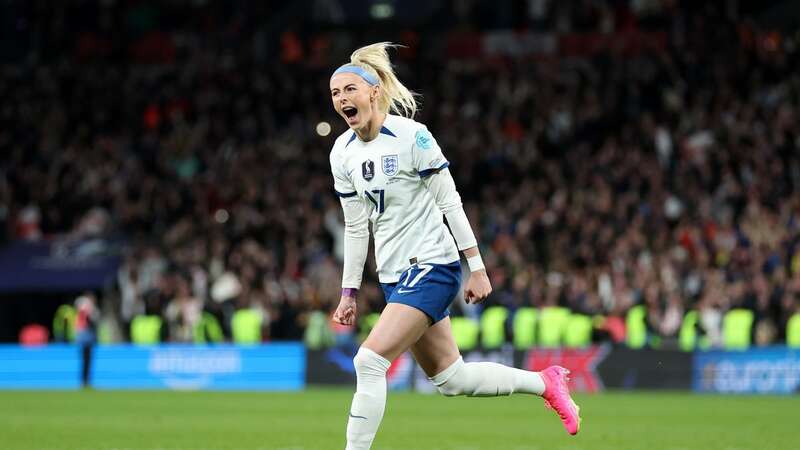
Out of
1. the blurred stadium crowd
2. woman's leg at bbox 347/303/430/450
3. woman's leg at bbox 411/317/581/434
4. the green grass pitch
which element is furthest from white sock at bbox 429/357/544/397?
the blurred stadium crowd

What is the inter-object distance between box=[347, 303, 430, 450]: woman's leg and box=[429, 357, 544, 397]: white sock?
19.5 inches

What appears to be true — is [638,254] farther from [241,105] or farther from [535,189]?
[241,105]

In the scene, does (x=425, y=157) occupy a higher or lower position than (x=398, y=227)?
higher

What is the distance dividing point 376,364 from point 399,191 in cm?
95

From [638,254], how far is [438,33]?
10.1 meters

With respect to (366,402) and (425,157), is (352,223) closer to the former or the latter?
(425,157)

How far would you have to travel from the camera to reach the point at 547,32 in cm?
3030

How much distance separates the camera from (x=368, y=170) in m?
8.23

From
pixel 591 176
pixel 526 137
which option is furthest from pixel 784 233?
pixel 526 137

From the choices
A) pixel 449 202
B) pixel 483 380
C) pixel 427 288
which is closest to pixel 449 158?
pixel 483 380

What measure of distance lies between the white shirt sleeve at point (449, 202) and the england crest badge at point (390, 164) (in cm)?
18

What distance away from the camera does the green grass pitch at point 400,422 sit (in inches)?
460

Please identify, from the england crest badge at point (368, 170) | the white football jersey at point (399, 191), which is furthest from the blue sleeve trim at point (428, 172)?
the england crest badge at point (368, 170)

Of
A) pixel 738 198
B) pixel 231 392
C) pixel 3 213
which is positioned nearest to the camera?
pixel 231 392
